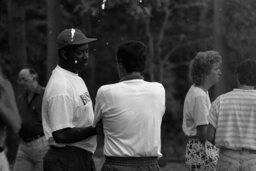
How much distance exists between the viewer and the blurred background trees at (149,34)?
1589 centimetres

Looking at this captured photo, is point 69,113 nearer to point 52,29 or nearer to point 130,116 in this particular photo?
point 130,116

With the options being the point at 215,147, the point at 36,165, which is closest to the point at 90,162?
the point at 215,147

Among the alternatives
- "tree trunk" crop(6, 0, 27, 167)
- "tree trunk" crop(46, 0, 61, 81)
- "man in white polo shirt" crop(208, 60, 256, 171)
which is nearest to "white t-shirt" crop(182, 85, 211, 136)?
"man in white polo shirt" crop(208, 60, 256, 171)

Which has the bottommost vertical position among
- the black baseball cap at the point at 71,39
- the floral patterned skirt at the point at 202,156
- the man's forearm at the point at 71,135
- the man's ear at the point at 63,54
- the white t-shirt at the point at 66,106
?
the floral patterned skirt at the point at 202,156

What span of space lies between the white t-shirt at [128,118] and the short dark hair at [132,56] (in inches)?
4.4

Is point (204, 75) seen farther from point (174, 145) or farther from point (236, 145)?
point (174, 145)

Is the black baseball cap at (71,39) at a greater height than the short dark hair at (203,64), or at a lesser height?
greater

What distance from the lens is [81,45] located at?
258 inches

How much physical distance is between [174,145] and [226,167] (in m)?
23.4

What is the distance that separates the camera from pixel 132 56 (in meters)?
5.97

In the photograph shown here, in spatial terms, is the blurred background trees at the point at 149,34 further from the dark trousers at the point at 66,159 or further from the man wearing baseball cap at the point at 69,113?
the dark trousers at the point at 66,159

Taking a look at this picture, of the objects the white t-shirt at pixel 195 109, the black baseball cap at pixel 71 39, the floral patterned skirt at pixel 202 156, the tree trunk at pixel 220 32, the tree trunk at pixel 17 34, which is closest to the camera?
the black baseball cap at pixel 71 39

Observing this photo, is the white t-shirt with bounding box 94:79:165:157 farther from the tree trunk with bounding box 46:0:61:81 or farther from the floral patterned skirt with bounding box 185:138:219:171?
the tree trunk with bounding box 46:0:61:81

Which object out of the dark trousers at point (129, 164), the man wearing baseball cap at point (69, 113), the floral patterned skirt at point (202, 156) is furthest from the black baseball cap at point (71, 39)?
the floral patterned skirt at point (202, 156)
